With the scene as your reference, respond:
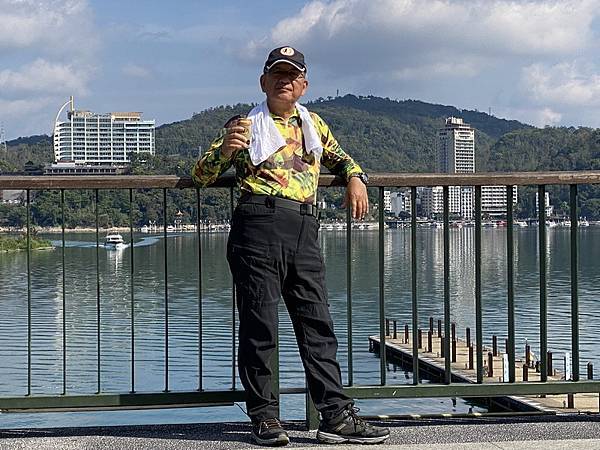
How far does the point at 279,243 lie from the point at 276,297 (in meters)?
0.26

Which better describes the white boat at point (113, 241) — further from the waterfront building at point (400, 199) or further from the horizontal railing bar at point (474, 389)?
the horizontal railing bar at point (474, 389)

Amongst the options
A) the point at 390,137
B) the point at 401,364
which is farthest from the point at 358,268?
the point at 390,137

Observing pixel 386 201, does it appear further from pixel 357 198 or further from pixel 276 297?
pixel 276 297

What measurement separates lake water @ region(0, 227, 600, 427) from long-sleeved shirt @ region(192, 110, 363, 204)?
1.28 metres

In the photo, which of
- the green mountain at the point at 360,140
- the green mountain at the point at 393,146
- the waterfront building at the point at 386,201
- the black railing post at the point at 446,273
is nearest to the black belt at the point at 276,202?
the waterfront building at the point at 386,201

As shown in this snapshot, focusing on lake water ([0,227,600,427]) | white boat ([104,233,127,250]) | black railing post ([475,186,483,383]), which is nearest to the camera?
black railing post ([475,186,483,383])

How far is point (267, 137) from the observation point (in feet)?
15.8

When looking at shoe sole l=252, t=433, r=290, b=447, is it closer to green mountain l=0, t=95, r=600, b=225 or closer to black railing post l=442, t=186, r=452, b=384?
black railing post l=442, t=186, r=452, b=384

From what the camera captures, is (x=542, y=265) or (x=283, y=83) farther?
(x=542, y=265)

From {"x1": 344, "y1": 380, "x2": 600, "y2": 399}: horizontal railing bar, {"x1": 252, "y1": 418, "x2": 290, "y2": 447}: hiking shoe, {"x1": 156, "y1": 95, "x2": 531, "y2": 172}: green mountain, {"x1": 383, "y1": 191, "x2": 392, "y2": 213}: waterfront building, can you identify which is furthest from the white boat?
{"x1": 156, "y1": 95, "x2": 531, "y2": 172}: green mountain

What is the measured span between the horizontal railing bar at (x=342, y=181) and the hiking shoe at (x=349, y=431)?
115 centimetres

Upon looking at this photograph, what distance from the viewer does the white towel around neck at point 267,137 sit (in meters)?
4.78

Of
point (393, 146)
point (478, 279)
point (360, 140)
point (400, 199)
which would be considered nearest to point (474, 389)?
point (478, 279)

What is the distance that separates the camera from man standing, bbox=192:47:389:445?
4.80 m
